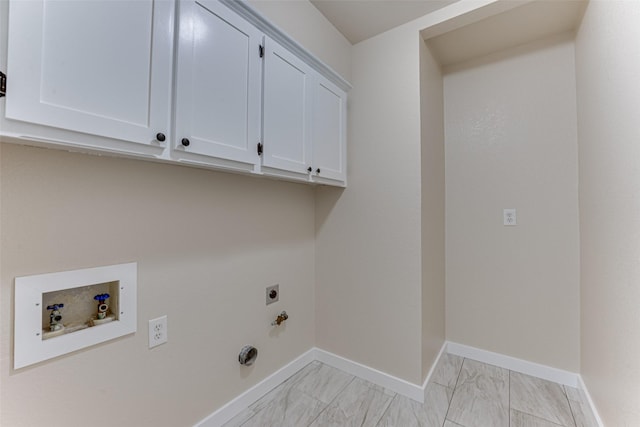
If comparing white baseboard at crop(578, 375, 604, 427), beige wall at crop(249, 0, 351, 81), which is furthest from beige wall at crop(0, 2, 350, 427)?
white baseboard at crop(578, 375, 604, 427)

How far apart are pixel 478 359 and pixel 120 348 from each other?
2362mm

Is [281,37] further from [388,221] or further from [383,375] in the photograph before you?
[383,375]

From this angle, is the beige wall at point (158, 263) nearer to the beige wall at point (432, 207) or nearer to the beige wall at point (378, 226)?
the beige wall at point (378, 226)

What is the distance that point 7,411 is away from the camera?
2.82ft

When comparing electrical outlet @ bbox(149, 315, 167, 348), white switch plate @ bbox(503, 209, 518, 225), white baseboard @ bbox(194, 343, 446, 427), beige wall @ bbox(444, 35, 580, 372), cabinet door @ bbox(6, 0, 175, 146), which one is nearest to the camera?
cabinet door @ bbox(6, 0, 175, 146)

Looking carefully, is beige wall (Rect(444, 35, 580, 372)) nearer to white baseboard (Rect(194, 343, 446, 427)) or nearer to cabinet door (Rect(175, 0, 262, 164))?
white baseboard (Rect(194, 343, 446, 427))

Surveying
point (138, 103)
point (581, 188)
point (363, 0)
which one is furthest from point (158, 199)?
point (581, 188)

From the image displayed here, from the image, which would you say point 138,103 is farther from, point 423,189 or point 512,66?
point 512,66

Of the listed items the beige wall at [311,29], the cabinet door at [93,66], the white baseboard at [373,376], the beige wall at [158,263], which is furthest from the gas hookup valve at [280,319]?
the beige wall at [311,29]

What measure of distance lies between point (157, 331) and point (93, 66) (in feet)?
3.38

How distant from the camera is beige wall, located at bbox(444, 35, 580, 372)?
6.24ft

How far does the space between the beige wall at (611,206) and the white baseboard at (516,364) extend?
0.16m

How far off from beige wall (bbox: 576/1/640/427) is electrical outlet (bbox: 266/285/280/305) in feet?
5.45

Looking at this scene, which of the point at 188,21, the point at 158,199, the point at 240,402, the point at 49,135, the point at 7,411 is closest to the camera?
the point at 49,135
